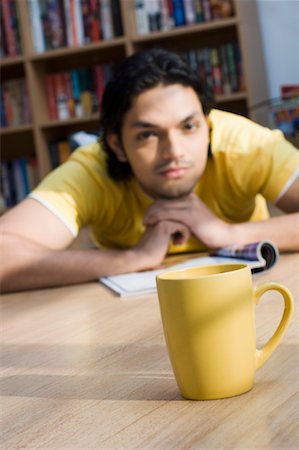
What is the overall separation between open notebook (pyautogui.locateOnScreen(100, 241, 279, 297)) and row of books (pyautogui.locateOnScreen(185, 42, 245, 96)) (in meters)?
1.93

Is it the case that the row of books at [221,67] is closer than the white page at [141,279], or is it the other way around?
the white page at [141,279]

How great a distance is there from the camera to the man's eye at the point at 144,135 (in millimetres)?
1673

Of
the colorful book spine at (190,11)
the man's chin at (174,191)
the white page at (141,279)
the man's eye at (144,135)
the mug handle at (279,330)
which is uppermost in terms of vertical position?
the colorful book spine at (190,11)

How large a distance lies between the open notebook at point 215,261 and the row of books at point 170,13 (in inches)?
77.6

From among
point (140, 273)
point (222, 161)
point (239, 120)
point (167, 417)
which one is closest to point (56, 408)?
point (167, 417)

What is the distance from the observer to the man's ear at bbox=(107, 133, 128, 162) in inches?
71.7

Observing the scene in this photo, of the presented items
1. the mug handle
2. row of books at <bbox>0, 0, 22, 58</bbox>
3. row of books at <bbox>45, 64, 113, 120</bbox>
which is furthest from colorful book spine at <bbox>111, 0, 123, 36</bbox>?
the mug handle

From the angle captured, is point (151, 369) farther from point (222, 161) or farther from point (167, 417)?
point (222, 161)

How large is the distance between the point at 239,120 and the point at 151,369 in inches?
47.9

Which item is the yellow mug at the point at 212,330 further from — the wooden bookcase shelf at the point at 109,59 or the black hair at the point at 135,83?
the wooden bookcase shelf at the point at 109,59

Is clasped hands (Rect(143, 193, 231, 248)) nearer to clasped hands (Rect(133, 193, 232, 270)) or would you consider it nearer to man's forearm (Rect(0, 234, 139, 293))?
clasped hands (Rect(133, 193, 232, 270))

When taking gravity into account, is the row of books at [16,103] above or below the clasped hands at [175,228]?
above

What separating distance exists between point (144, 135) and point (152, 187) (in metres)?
0.12

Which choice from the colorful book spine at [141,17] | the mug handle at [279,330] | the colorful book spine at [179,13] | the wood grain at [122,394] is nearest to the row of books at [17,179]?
the colorful book spine at [141,17]
